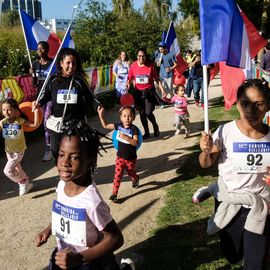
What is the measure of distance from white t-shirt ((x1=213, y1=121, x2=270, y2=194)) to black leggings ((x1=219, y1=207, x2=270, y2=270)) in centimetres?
19

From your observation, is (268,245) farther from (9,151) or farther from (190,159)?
(190,159)

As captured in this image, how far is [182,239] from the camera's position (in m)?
4.54

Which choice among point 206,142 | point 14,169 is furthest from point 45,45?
point 206,142

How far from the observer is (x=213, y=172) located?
681 centimetres

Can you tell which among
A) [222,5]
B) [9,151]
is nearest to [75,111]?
[9,151]

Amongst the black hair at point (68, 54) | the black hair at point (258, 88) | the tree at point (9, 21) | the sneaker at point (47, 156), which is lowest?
the sneaker at point (47, 156)

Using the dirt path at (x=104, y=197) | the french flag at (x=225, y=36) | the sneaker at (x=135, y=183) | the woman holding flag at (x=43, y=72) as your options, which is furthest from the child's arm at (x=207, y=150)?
the woman holding flag at (x=43, y=72)

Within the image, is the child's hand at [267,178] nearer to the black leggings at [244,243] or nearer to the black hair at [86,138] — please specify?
the black leggings at [244,243]

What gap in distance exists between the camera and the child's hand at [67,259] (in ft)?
7.97

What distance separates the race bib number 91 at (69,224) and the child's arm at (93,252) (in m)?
0.11

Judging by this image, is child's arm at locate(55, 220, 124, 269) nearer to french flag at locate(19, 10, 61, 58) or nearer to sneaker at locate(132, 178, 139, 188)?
sneaker at locate(132, 178, 139, 188)

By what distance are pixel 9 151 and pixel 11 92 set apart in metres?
2.92

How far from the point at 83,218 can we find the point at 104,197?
3.43 meters

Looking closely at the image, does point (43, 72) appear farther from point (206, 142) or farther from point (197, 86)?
point (197, 86)
